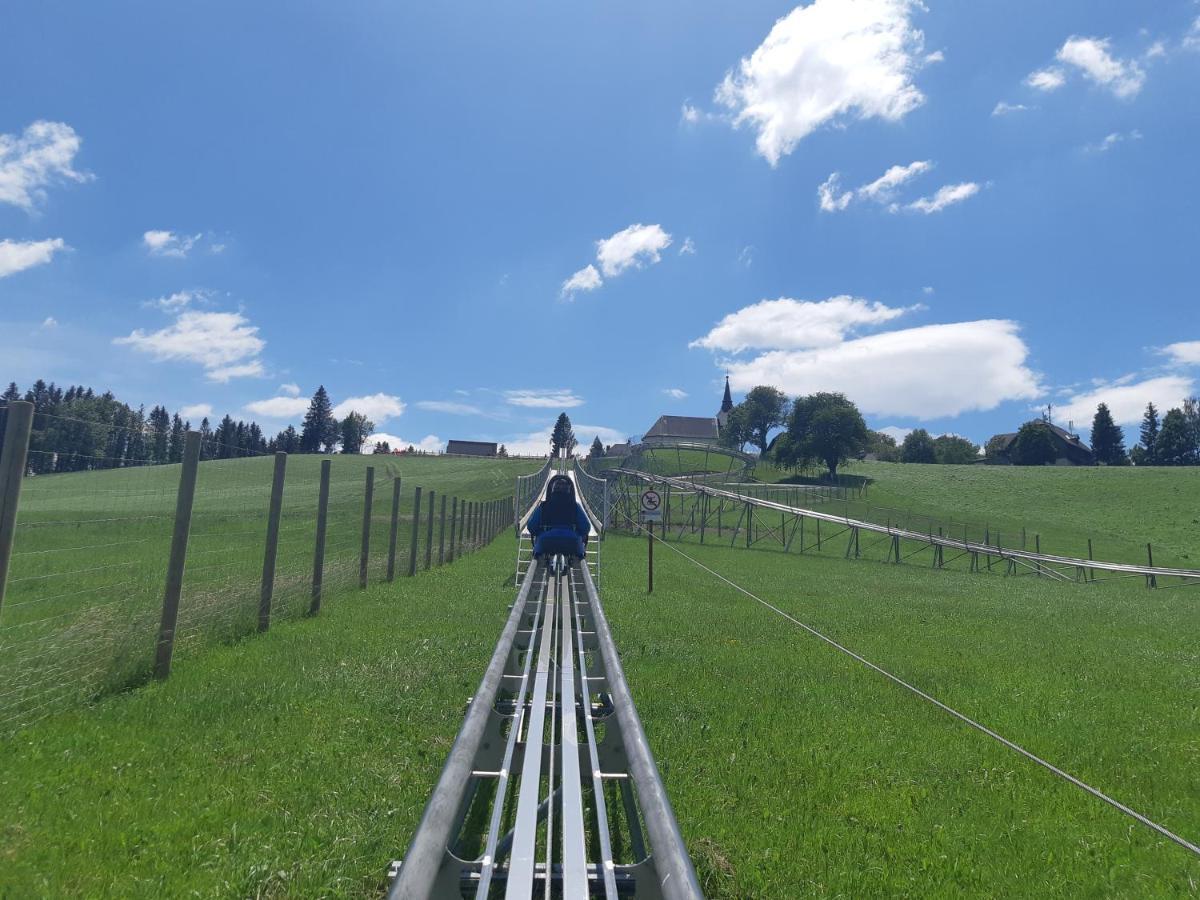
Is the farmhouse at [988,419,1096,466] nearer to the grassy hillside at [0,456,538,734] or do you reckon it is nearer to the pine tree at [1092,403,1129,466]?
the pine tree at [1092,403,1129,466]

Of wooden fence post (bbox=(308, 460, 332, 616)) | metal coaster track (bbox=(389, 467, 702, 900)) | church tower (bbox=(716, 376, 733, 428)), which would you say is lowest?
metal coaster track (bbox=(389, 467, 702, 900))

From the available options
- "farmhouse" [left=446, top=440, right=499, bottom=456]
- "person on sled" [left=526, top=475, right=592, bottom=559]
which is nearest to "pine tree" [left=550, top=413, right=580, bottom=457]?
"farmhouse" [left=446, top=440, right=499, bottom=456]

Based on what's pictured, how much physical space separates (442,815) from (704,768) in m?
2.16

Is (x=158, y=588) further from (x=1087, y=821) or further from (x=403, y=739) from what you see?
(x=1087, y=821)

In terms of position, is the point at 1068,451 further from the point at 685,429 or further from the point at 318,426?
the point at 318,426

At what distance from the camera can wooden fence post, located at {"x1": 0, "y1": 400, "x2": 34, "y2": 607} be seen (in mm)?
4406

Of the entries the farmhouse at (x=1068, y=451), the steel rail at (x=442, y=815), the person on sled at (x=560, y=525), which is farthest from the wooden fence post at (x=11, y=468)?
the farmhouse at (x=1068, y=451)

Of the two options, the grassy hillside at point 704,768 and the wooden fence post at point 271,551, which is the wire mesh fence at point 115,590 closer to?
the wooden fence post at point 271,551

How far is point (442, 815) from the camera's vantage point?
2984 mm

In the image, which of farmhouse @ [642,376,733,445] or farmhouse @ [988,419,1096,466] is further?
farmhouse @ [642,376,733,445]

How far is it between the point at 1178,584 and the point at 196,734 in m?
38.2

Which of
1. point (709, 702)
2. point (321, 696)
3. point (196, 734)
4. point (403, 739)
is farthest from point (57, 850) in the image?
point (709, 702)

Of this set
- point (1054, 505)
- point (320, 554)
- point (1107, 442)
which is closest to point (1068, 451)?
point (1107, 442)

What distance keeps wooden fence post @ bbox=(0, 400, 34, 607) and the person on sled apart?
8.90m
